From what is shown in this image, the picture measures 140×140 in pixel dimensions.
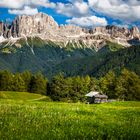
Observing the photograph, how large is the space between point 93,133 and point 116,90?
16072cm

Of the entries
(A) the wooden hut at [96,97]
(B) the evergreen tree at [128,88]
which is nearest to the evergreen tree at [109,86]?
(B) the evergreen tree at [128,88]

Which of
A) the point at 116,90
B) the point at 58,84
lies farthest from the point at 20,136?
the point at 58,84

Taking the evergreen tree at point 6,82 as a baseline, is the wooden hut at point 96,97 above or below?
below

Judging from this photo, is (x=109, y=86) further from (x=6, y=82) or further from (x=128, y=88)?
(x=6, y=82)

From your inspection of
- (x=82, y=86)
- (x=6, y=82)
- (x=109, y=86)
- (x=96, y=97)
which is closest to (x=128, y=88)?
(x=109, y=86)

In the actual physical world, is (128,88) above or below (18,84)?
below

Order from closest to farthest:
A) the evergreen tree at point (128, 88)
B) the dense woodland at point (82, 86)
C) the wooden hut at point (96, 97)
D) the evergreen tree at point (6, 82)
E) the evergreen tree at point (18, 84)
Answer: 1. the wooden hut at point (96, 97)
2. the evergreen tree at point (128, 88)
3. the dense woodland at point (82, 86)
4. the evergreen tree at point (18, 84)
5. the evergreen tree at point (6, 82)

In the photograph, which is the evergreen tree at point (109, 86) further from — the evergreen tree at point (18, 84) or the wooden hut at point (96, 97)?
the evergreen tree at point (18, 84)

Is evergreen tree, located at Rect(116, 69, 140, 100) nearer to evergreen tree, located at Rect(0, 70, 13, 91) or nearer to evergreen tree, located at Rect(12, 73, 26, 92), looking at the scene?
evergreen tree, located at Rect(12, 73, 26, 92)

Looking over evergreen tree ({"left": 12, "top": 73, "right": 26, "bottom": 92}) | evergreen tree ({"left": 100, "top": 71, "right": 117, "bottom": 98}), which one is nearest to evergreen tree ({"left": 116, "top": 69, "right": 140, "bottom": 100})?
evergreen tree ({"left": 100, "top": 71, "right": 117, "bottom": 98})

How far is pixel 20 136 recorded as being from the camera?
14016mm

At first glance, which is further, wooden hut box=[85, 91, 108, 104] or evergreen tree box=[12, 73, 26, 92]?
evergreen tree box=[12, 73, 26, 92]

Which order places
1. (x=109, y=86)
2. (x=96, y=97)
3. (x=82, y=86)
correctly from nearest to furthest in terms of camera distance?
(x=96, y=97)
(x=109, y=86)
(x=82, y=86)

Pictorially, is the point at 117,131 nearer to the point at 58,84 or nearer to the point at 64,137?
the point at 64,137
